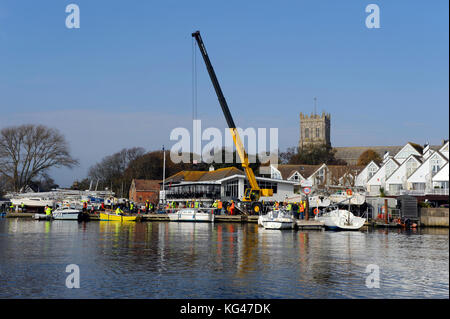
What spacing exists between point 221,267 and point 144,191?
84.4 m

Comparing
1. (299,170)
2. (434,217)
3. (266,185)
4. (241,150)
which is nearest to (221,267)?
(241,150)

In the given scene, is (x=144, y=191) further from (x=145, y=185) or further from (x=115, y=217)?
(x=115, y=217)

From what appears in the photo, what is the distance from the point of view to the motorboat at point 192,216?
67312mm

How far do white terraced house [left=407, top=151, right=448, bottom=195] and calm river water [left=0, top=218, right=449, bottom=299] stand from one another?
3315 centimetres

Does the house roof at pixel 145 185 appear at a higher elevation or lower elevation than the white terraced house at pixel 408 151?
lower

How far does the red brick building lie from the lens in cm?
10962

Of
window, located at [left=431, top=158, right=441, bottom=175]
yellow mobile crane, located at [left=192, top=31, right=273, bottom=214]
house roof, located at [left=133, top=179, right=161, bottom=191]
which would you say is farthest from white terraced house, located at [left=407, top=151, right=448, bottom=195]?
house roof, located at [left=133, top=179, right=161, bottom=191]

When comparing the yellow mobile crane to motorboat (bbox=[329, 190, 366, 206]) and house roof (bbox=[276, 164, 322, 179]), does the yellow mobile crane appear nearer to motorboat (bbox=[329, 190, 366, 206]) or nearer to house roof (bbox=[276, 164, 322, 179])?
motorboat (bbox=[329, 190, 366, 206])

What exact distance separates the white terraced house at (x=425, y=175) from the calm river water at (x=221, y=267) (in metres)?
33.2

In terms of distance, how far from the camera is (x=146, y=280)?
926 inches

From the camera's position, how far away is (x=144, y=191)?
110 metres

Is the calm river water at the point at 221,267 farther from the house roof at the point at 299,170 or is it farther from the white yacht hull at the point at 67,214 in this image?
the house roof at the point at 299,170

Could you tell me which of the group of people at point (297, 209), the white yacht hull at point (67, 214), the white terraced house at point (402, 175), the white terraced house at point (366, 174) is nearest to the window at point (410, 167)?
the white terraced house at point (402, 175)
